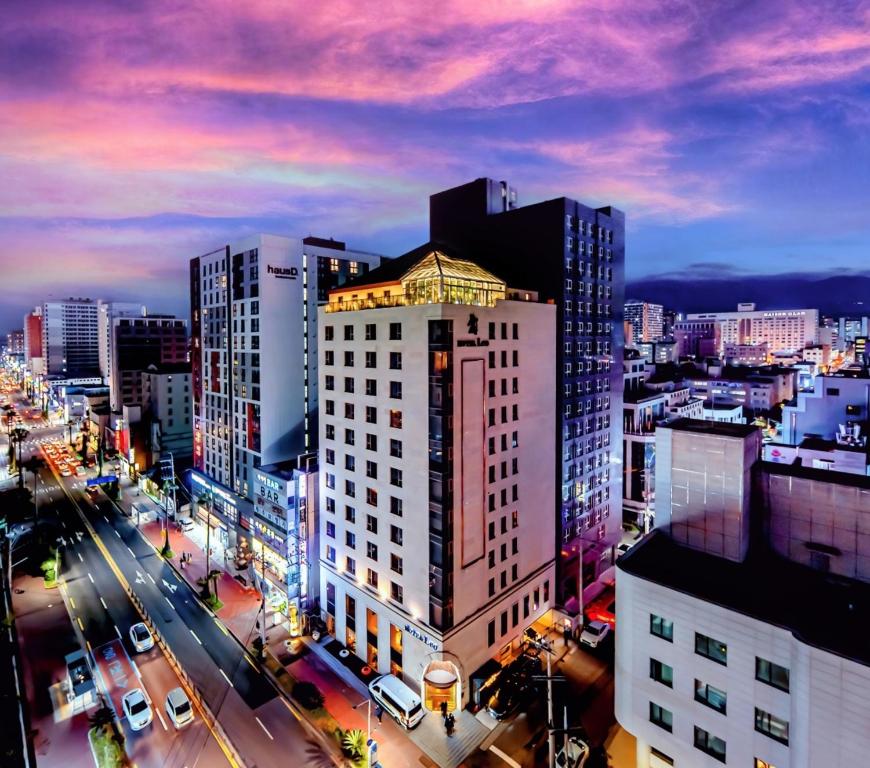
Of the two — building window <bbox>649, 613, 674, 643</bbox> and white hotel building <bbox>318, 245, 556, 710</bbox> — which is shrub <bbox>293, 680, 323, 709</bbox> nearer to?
white hotel building <bbox>318, 245, 556, 710</bbox>

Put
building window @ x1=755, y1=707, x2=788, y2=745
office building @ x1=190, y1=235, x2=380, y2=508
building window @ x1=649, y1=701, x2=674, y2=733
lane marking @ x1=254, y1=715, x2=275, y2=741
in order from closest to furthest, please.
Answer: building window @ x1=755, y1=707, x2=788, y2=745 → building window @ x1=649, y1=701, x2=674, y2=733 → lane marking @ x1=254, y1=715, x2=275, y2=741 → office building @ x1=190, y1=235, x2=380, y2=508

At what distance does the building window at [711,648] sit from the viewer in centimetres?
2728

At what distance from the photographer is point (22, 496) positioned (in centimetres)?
8456

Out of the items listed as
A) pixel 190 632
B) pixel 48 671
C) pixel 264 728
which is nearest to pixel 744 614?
pixel 264 728

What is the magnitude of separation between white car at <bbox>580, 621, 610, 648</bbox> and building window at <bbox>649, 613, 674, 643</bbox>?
77.7 ft

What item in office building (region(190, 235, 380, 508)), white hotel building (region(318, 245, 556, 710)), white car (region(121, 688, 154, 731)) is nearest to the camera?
white car (region(121, 688, 154, 731))

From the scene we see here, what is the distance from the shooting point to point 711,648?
27734mm

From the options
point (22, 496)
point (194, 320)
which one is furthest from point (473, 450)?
point (22, 496)

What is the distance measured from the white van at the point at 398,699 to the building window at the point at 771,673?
87.6ft

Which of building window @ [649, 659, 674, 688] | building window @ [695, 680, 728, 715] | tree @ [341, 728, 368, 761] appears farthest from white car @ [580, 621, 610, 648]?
tree @ [341, 728, 368, 761]

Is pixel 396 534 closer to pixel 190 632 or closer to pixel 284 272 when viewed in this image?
pixel 190 632

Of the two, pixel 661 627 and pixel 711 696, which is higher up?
pixel 661 627

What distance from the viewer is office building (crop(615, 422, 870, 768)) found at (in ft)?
76.6

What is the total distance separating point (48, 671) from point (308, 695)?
25.7 metres
